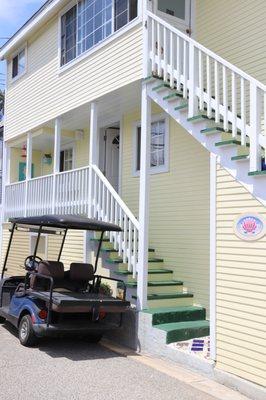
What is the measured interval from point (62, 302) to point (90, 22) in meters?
6.64

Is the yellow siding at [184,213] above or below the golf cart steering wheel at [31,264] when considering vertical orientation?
above

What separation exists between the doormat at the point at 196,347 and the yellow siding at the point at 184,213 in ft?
5.28

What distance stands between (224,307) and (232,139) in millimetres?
2181

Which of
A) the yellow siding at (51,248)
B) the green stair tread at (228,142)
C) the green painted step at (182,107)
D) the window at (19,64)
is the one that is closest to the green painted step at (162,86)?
the green painted step at (182,107)

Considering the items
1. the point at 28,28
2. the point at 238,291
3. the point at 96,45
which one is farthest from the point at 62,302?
the point at 28,28

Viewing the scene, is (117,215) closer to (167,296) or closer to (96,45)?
(167,296)

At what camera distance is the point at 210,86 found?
734cm

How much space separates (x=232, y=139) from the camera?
21.3 ft

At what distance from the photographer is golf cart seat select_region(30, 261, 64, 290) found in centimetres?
840

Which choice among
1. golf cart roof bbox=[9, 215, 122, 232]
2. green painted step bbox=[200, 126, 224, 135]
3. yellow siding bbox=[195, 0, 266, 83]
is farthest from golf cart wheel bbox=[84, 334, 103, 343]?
yellow siding bbox=[195, 0, 266, 83]

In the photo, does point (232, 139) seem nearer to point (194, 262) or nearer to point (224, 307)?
point (224, 307)

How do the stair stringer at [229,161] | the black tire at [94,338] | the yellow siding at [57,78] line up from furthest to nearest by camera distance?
the yellow siding at [57,78], the black tire at [94,338], the stair stringer at [229,161]

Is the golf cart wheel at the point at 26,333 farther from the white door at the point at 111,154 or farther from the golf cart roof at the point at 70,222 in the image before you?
the white door at the point at 111,154

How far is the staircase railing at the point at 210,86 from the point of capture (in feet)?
19.7
